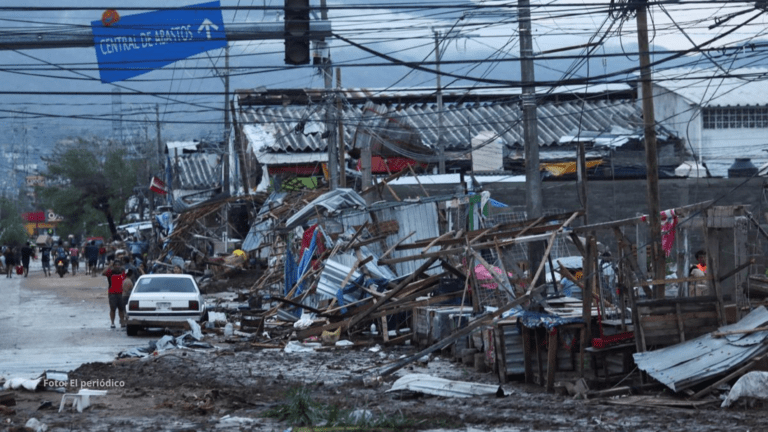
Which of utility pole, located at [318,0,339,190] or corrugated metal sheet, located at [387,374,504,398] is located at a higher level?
utility pole, located at [318,0,339,190]

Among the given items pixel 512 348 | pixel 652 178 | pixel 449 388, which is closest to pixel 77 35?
pixel 449 388

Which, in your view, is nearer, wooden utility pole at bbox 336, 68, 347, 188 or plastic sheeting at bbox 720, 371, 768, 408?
plastic sheeting at bbox 720, 371, 768, 408

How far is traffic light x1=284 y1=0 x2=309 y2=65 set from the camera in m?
13.1

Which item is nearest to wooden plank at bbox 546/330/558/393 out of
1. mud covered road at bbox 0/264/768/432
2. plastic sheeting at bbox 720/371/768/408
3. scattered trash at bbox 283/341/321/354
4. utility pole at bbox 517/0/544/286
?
mud covered road at bbox 0/264/768/432

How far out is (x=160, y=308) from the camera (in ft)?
75.7

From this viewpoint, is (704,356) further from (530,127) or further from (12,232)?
(12,232)

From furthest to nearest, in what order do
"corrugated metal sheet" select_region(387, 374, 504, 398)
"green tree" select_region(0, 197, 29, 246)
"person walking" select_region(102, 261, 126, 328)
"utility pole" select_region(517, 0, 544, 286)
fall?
"green tree" select_region(0, 197, 29, 246) < "person walking" select_region(102, 261, 126, 328) < "utility pole" select_region(517, 0, 544, 286) < "corrugated metal sheet" select_region(387, 374, 504, 398)

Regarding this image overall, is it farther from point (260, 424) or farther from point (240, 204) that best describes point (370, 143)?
point (260, 424)

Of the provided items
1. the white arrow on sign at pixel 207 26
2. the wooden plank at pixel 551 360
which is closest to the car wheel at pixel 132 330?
the white arrow on sign at pixel 207 26

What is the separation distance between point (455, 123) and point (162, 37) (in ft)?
107

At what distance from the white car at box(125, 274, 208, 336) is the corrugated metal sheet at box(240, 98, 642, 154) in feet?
61.7

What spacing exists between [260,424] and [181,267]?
30.4 m

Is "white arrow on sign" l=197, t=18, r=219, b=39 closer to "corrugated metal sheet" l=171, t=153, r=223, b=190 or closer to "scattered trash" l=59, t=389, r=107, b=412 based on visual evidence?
"scattered trash" l=59, t=389, r=107, b=412

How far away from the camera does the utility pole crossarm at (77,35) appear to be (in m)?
13.4
